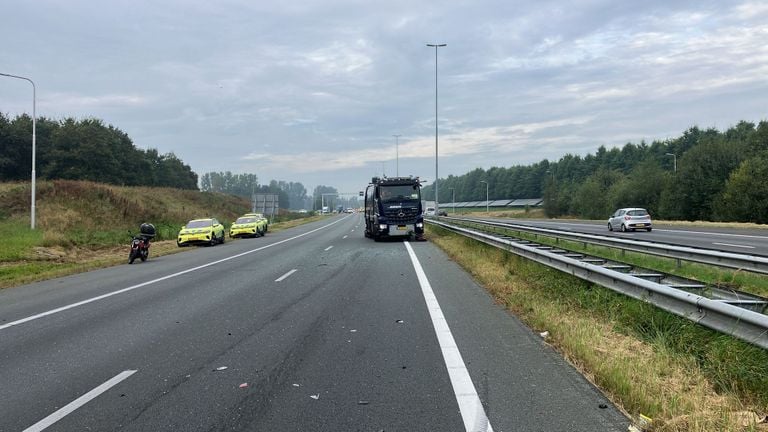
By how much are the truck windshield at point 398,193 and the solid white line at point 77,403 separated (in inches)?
816

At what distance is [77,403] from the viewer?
4.57m

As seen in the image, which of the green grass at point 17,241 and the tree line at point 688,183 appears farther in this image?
the tree line at point 688,183

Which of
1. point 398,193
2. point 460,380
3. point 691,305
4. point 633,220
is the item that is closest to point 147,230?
point 398,193

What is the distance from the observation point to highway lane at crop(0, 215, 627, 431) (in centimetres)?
421

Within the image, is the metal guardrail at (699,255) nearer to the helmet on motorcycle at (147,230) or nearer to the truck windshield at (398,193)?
the truck windshield at (398,193)

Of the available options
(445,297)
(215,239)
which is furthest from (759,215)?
(445,297)

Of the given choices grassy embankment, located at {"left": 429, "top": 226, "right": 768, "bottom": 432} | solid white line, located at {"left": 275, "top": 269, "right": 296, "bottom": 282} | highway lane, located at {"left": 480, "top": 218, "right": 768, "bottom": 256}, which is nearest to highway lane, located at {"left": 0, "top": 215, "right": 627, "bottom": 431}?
grassy embankment, located at {"left": 429, "top": 226, "right": 768, "bottom": 432}

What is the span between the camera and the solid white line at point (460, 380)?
404 cm

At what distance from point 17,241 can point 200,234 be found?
8.38m

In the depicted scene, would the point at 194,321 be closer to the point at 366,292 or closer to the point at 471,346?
the point at 366,292

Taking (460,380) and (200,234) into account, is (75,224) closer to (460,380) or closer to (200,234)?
(200,234)

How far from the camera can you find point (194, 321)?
8.08 meters

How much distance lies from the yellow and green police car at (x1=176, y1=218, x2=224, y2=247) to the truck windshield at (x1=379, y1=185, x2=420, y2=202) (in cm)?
993

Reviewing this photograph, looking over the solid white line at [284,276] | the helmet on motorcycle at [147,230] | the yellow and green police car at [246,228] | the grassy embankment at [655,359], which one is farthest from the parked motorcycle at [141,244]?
the yellow and green police car at [246,228]
